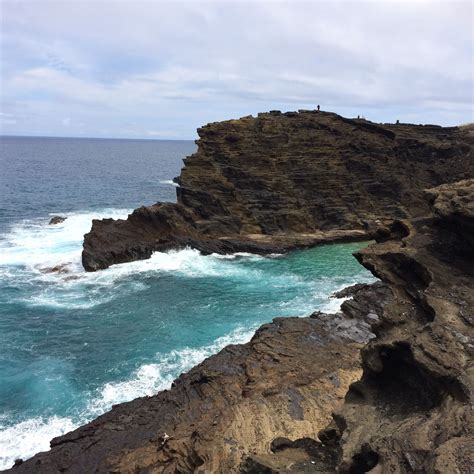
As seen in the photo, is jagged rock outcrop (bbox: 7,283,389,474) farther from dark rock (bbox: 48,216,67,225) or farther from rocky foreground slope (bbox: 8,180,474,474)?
dark rock (bbox: 48,216,67,225)

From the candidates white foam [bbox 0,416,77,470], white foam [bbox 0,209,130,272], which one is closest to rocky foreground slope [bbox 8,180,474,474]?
white foam [bbox 0,416,77,470]

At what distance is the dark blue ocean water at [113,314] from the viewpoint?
24250 mm

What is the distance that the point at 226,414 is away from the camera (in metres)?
19.3

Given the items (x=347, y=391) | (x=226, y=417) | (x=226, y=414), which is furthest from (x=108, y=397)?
(x=347, y=391)

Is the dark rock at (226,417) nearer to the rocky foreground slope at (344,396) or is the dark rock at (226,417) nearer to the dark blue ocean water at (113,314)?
the rocky foreground slope at (344,396)

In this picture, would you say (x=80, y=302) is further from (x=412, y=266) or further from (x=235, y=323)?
(x=412, y=266)

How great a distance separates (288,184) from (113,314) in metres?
30.5

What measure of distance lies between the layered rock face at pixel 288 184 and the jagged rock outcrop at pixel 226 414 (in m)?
26.2

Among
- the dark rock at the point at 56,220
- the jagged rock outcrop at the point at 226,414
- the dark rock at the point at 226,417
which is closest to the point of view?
the dark rock at the point at 226,417

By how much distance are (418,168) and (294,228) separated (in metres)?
20.7

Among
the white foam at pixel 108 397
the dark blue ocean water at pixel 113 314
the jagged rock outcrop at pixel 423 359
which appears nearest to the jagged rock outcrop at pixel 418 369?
the jagged rock outcrop at pixel 423 359

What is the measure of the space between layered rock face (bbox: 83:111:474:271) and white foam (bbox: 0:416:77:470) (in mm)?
25694

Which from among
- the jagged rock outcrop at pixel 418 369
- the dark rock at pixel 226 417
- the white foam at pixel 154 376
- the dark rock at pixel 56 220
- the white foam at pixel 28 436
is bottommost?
the white foam at pixel 28 436

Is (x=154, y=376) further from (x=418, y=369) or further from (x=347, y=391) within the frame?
(x=418, y=369)
